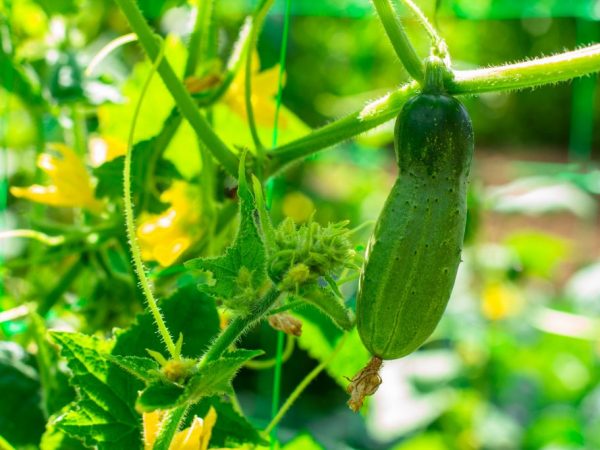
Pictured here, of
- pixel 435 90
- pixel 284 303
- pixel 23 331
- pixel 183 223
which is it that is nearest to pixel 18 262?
pixel 23 331

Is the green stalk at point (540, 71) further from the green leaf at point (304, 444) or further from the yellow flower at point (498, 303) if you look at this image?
the yellow flower at point (498, 303)

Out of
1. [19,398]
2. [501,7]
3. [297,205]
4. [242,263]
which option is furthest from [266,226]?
[501,7]

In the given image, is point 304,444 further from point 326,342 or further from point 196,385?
point 196,385

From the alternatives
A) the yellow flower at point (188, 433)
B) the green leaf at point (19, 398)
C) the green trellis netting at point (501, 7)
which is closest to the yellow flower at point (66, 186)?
the green leaf at point (19, 398)

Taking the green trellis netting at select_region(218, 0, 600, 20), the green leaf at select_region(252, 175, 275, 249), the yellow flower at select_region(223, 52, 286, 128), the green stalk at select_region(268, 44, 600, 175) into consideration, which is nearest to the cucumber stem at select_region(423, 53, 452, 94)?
the green stalk at select_region(268, 44, 600, 175)

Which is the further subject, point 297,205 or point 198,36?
point 297,205

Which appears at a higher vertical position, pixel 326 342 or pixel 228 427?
pixel 228 427
